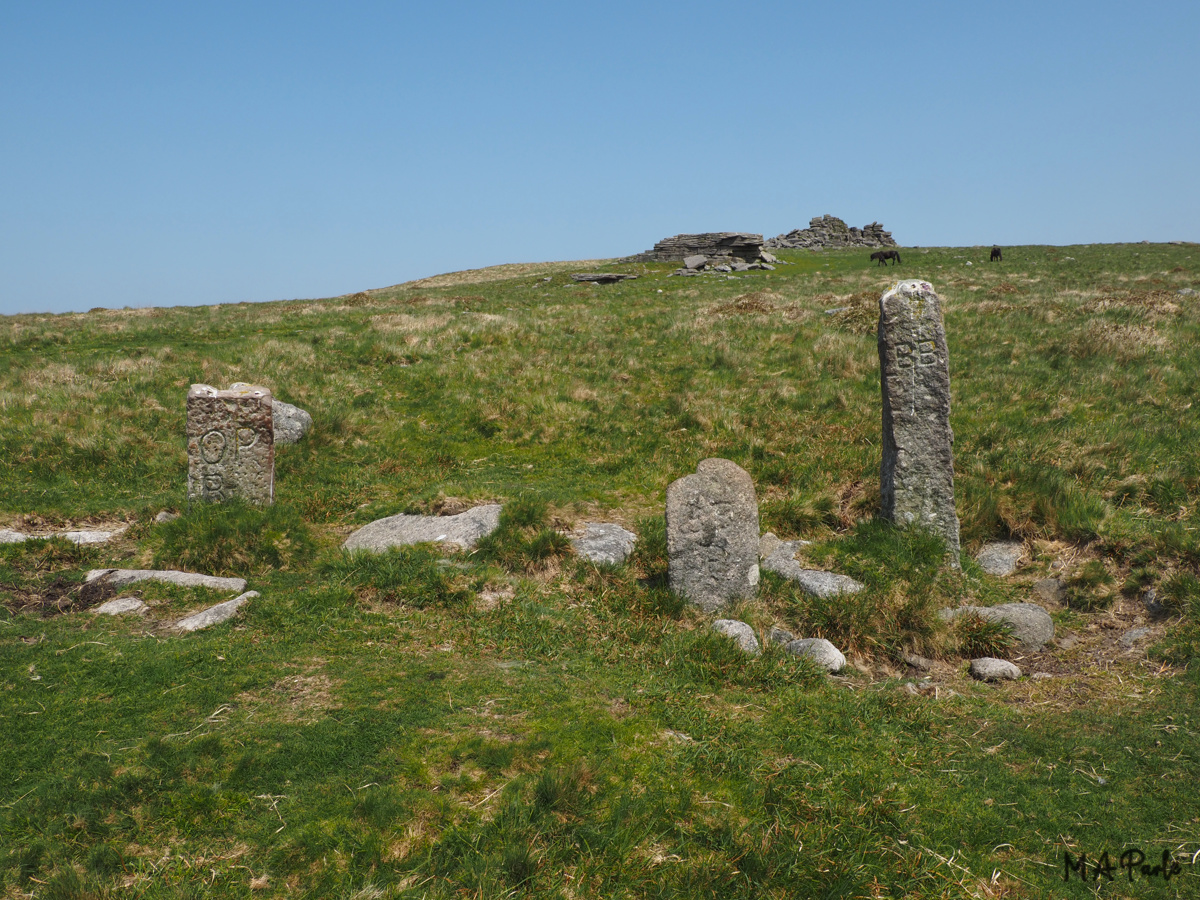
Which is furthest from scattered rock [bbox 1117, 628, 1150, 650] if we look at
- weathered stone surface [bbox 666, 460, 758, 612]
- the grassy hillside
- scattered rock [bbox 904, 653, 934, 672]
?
weathered stone surface [bbox 666, 460, 758, 612]

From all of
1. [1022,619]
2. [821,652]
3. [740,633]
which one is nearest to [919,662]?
[821,652]

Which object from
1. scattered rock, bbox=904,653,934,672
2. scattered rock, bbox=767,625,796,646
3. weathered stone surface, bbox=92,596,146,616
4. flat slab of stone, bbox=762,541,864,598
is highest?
weathered stone surface, bbox=92,596,146,616

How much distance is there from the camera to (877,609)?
8.34 meters

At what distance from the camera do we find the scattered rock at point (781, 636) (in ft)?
26.6

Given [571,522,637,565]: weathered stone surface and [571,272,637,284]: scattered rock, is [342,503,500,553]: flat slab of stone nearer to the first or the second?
[571,522,637,565]: weathered stone surface

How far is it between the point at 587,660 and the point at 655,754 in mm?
1822

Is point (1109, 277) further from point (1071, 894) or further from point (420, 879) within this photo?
point (420, 879)

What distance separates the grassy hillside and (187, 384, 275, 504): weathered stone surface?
0.86 metres

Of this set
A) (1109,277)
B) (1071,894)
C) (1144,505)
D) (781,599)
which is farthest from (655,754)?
(1109,277)

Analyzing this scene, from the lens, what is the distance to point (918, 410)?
32.4ft

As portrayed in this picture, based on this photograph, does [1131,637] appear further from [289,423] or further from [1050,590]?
[289,423]

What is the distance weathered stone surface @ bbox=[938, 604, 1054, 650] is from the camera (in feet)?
26.9

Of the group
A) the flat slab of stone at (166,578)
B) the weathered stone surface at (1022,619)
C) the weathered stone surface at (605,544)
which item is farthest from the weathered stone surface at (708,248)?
the flat slab of stone at (166,578)

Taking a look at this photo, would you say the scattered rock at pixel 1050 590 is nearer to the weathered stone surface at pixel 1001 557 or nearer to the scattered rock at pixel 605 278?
the weathered stone surface at pixel 1001 557
